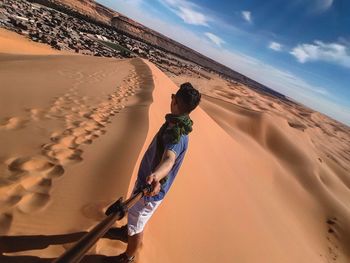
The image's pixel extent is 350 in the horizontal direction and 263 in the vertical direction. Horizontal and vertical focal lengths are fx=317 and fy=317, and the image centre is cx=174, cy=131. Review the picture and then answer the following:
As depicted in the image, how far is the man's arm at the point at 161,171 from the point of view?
2189 mm

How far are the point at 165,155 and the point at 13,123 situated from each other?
3.61m

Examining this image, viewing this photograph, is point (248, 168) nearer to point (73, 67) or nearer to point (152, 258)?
point (73, 67)

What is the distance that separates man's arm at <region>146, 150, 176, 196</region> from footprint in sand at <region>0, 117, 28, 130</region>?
3.40 meters

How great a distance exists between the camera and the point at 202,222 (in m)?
4.84

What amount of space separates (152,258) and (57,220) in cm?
100

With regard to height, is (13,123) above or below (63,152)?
below

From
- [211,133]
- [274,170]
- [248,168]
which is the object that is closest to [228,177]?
[211,133]

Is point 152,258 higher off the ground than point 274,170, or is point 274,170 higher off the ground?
point 152,258

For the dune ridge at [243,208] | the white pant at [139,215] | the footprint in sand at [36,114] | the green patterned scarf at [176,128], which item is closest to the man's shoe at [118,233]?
the dune ridge at [243,208]

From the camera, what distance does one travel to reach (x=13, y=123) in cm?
503

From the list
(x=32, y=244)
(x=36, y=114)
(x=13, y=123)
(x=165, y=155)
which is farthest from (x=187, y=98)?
(x=36, y=114)

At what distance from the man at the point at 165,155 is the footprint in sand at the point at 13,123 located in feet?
10.0

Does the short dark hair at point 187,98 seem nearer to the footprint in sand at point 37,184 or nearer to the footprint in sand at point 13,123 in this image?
the footprint in sand at point 37,184

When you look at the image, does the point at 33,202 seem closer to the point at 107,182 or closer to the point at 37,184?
the point at 37,184
